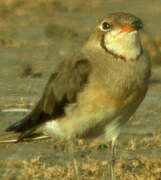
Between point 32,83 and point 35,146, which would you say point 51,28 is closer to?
point 32,83

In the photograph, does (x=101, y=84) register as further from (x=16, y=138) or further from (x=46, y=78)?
(x=46, y=78)

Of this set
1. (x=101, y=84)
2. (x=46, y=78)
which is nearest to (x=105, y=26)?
(x=101, y=84)

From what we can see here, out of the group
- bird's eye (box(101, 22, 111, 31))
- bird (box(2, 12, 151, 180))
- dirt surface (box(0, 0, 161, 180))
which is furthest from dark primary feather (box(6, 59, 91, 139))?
dirt surface (box(0, 0, 161, 180))

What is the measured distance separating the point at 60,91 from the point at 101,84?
0.45m

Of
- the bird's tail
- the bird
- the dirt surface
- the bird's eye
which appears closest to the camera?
the bird

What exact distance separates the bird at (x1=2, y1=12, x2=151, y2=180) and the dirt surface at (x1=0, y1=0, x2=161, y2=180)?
0.57 meters

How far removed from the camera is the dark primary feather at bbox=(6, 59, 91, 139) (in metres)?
4.86

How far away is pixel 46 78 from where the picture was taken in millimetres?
9219

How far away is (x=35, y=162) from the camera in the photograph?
557 centimetres

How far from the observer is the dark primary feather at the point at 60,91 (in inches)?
191

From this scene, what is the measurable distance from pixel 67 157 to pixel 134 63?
150cm

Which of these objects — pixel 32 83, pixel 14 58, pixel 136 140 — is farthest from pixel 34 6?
pixel 136 140

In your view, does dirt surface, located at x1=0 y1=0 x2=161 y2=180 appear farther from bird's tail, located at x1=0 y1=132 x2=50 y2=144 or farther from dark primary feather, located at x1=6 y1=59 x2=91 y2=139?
dark primary feather, located at x1=6 y1=59 x2=91 y2=139

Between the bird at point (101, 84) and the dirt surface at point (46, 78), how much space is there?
575 millimetres
